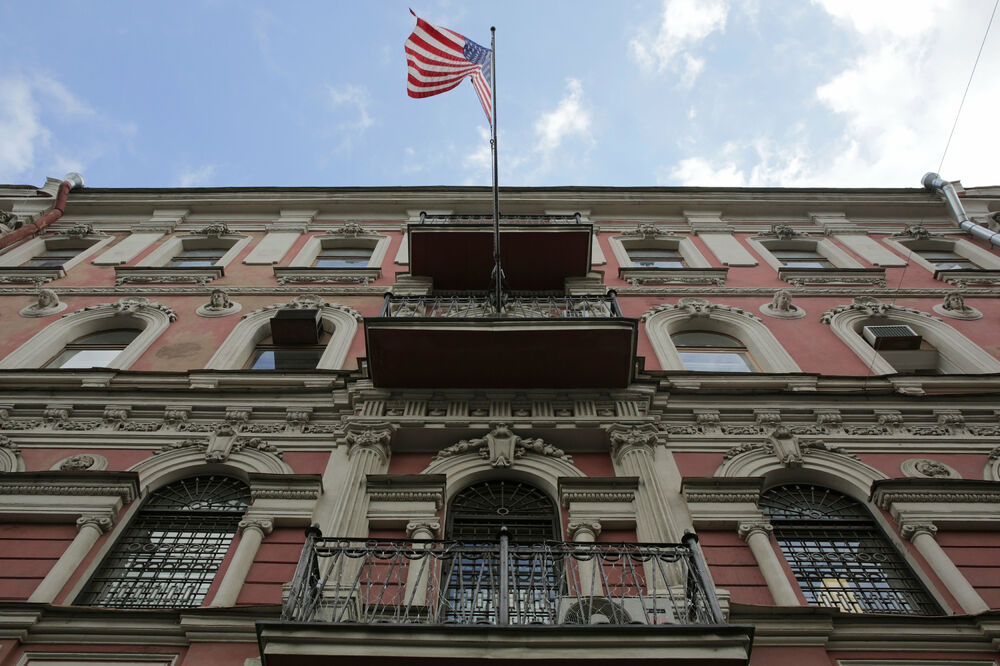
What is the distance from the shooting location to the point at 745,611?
778cm

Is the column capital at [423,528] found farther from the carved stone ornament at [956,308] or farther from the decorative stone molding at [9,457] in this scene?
the carved stone ornament at [956,308]

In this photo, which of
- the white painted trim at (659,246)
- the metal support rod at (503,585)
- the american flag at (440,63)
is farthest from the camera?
the white painted trim at (659,246)

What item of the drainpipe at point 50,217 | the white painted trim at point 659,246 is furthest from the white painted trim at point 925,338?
the drainpipe at point 50,217

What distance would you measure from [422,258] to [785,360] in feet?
23.5

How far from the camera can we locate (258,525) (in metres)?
9.23

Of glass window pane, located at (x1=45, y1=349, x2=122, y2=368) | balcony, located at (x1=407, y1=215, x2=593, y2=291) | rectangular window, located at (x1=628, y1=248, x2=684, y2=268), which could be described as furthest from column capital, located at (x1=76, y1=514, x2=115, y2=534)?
rectangular window, located at (x1=628, y1=248, x2=684, y2=268)

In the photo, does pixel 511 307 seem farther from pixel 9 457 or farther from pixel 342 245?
pixel 342 245

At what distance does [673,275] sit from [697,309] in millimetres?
1674

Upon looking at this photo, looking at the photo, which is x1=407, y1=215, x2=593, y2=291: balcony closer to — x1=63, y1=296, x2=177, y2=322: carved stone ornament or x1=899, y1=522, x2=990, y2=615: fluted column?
x1=63, y1=296, x2=177, y2=322: carved stone ornament

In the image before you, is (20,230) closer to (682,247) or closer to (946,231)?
(682,247)

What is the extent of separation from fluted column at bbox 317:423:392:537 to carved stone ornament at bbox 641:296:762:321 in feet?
19.8

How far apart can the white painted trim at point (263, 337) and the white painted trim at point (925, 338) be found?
8376 millimetres

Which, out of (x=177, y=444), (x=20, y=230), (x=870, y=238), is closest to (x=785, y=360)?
(x=870, y=238)

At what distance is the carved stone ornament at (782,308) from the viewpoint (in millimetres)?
14969
